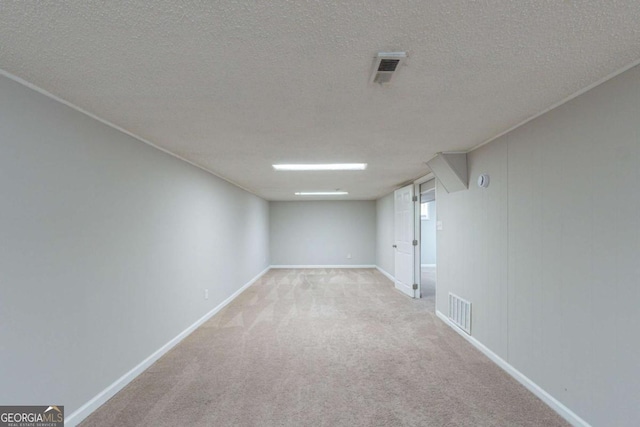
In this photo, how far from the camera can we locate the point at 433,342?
3.54 meters

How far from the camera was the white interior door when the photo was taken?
5902 millimetres

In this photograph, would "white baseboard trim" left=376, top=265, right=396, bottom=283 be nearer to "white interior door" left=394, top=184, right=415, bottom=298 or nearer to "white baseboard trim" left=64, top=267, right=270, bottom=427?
"white interior door" left=394, top=184, right=415, bottom=298

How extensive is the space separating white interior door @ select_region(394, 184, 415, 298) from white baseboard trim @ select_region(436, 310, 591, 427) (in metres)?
2.38

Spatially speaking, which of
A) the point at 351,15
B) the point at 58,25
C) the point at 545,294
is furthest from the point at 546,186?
the point at 58,25

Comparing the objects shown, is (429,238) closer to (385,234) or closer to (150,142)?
(385,234)

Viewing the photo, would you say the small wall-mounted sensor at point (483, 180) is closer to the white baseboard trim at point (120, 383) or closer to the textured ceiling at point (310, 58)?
the textured ceiling at point (310, 58)

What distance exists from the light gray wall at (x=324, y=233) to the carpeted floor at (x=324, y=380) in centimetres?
505

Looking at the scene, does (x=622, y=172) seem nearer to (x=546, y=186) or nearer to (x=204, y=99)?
(x=546, y=186)

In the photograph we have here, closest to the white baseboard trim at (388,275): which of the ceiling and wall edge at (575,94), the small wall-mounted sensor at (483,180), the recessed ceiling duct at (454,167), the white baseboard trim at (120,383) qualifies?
the recessed ceiling duct at (454,167)

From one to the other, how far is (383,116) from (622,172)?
4.76 feet

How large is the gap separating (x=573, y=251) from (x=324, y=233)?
775cm

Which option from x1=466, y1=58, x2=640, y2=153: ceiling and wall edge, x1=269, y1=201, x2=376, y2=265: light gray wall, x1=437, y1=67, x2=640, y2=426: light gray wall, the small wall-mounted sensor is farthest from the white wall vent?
x1=269, y1=201, x2=376, y2=265: light gray wall

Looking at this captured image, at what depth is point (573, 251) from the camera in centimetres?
205

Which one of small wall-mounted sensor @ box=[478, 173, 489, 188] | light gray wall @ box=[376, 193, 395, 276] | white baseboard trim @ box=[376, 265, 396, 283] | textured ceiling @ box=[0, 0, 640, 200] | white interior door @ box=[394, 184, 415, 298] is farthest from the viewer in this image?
light gray wall @ box=[376, 193, 395, 276]
